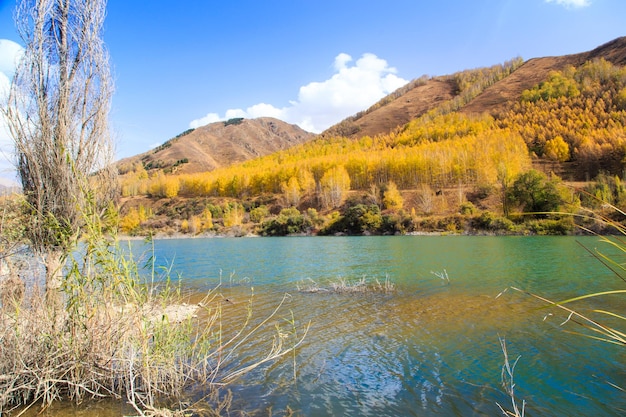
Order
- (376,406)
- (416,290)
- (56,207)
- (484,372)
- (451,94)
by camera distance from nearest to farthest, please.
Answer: (376,406) < (56,207) < (484,372) < (416,290) < (451,94)

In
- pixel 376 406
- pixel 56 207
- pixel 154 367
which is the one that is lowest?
pixel 376 406

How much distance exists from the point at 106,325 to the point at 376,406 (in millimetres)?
4207

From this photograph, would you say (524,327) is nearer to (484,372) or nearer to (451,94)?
(484,372)

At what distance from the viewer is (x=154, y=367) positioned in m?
4.95

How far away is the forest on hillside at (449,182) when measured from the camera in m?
56.1

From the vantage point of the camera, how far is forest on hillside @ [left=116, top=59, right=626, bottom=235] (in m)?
56.1

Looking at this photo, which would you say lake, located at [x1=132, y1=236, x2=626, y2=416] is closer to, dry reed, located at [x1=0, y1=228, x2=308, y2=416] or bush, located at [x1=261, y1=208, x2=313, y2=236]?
dry reed, located at [x1=0, y1=228, x2=308, y2=416]

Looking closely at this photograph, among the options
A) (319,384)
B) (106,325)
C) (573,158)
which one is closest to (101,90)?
(106,325)

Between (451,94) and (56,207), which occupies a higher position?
(451,94)

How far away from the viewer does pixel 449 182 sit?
82.6 meters

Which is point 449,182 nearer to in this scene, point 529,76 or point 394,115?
point 529,76

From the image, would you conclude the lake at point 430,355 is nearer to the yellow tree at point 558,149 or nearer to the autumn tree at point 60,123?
the autumn tree at point 60,123

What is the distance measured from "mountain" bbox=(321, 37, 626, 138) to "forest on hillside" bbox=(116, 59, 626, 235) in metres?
11.2

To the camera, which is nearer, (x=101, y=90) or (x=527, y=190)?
(x=101, y=90)
